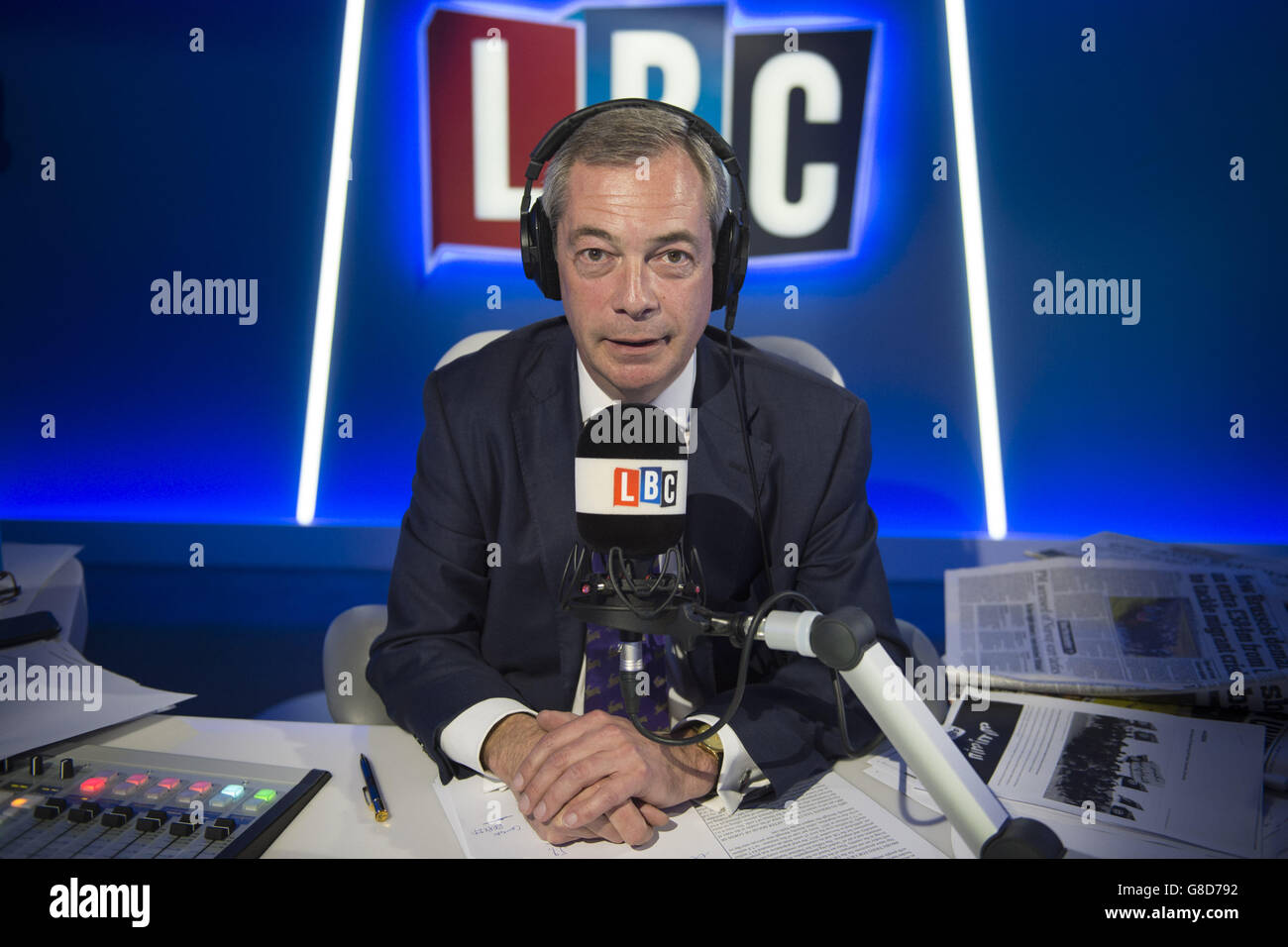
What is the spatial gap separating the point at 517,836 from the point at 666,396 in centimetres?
81

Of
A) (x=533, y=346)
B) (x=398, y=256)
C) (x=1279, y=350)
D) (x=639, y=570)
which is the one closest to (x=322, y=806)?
(x=639, y=570)

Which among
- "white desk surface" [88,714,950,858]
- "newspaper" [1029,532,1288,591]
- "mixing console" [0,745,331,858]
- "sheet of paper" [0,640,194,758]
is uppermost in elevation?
"newspaper" [1029,532,1288,591]

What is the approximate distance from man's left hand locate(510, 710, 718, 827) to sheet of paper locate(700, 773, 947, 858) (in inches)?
2.3

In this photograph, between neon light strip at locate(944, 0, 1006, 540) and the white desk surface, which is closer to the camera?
the white desk surface

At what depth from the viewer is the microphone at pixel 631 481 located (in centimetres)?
88

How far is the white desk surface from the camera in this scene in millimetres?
968

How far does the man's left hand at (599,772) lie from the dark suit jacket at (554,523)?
339 millimetres

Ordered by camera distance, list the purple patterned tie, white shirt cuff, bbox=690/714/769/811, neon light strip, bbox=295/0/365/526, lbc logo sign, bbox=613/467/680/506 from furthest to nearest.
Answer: neon light strip, bbox=295/0/365/526, the purple patterned tie, white shirt cuff, bbox=690/714/769/811, lbc logo sign, bbox=613/467/680/506

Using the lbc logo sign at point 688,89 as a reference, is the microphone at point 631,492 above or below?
below

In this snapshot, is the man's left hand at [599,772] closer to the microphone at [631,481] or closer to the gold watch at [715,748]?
the gold watch at [715,748]

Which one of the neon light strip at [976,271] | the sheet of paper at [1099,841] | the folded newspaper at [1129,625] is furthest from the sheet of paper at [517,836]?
the neon light strip at [976,271]

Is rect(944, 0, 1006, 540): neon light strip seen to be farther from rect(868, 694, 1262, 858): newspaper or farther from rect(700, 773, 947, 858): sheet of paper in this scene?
rect(700, 773, 947, 858): sheet of paper

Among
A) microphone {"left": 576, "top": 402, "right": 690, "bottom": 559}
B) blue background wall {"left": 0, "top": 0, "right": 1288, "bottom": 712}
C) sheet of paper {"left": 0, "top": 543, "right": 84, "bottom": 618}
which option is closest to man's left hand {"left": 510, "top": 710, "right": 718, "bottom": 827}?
Result: microphone {"left": 576, "top": 402, "right": 690, "bottom": 559}
